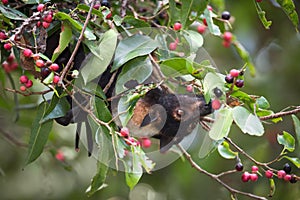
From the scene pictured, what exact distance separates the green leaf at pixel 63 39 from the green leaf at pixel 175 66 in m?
0.14

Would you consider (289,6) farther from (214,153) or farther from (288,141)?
(214,153)

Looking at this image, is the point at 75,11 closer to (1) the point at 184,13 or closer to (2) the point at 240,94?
(1) the point at 184,13

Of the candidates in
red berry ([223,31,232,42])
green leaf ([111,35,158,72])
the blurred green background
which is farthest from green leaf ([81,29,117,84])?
the blurred green background

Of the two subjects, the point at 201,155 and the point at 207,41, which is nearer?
the point at 201,155

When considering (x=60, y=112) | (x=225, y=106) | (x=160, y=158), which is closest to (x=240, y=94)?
(x=225, y=106)

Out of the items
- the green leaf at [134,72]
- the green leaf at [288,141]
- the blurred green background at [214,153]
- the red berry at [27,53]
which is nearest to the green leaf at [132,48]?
the green leaf at [134,72]

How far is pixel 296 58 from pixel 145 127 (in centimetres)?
89

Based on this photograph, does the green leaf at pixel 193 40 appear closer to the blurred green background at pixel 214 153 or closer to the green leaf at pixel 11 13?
the green leaf at pixel 11 13

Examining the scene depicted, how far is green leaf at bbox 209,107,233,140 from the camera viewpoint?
0.76 m

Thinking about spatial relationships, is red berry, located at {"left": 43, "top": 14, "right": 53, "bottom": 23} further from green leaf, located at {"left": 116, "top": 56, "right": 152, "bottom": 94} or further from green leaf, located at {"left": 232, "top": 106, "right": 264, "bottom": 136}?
green leaf, located at {"left": 232, "top": 106, "right": 264, "bottom": 136}

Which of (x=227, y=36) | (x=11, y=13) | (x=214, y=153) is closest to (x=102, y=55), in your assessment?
(x=11, y=13)

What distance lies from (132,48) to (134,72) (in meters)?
0.04

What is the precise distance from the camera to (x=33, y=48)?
792mm

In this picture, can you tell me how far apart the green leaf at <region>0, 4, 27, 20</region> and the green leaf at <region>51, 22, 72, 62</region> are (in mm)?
76
